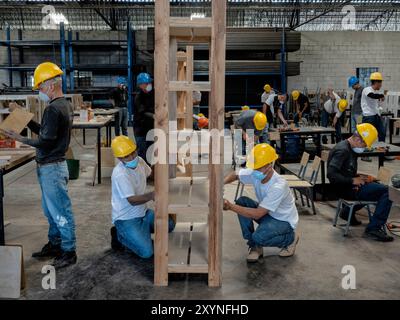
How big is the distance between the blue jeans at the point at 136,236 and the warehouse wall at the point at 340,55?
15137 mm

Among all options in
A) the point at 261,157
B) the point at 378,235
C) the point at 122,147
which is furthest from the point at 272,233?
the point at 122,147

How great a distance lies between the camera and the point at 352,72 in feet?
61.0

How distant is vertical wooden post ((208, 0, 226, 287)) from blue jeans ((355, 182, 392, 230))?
2.28 m

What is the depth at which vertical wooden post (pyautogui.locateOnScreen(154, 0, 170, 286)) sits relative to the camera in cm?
362

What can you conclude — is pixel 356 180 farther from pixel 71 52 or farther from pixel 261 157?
pixel 71 52

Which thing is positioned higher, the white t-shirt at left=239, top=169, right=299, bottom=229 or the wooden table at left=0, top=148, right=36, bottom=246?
the wooden table at left=0, top=148, right=36, bottom=246

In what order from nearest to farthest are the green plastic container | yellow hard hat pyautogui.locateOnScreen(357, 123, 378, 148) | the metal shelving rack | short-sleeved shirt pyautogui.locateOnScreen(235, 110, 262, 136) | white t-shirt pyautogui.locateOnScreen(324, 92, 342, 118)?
yellow hard hat pyautogui.locateOnScreen(357, 123, 378, 148), the green plastic container, short-sleeved shirt pyautogui.locateOnScreen(235, 110, 262, 136), white t-shirt pyautogui.locateOnScreen(324, 92, 342, 118), the metal shelving rack

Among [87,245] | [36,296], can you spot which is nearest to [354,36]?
[87,245]

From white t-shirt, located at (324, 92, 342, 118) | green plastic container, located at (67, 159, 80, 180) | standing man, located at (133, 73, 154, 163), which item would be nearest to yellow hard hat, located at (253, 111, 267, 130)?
standing man, located at (133, 73, 154, 163)

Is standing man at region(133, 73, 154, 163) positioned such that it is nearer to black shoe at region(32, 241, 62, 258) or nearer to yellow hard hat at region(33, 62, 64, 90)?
black shoe at region(32, 241, 62, 258)

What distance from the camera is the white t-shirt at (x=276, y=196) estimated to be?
14.4 feet

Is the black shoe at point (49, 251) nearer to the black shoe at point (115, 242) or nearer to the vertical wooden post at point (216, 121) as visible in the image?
the black shoe at point (115, 242)

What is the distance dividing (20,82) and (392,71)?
48.1ft
